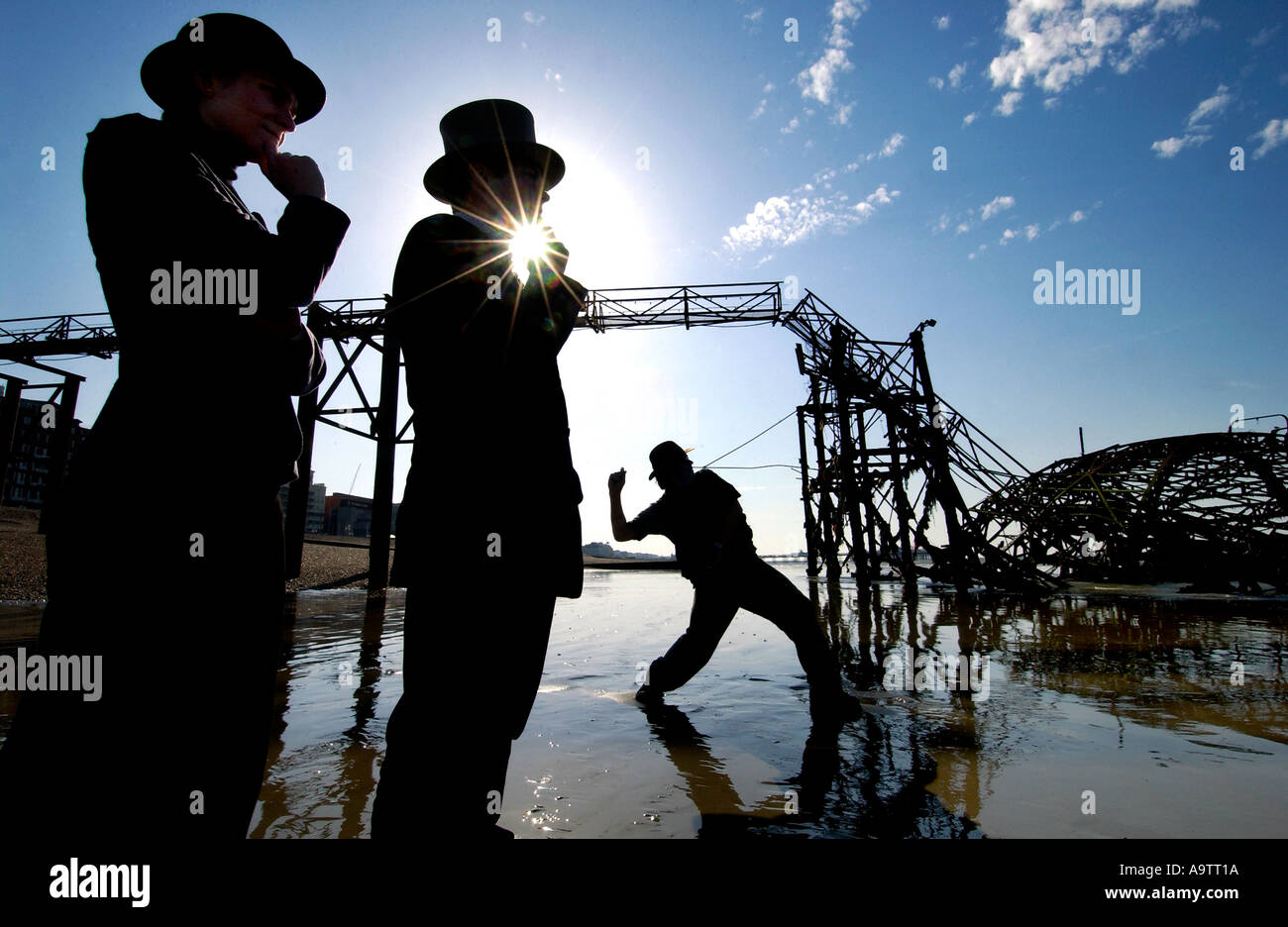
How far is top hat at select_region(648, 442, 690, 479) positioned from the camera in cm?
442

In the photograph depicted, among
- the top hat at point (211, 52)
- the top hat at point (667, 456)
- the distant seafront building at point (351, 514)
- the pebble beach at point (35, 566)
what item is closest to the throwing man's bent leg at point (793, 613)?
the top hat at point (667, 456)

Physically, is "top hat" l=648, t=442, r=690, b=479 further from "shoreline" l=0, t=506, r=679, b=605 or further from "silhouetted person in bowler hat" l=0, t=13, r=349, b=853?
"silhouetted person in bowler hat" l=0, t=13, r=349, b=853

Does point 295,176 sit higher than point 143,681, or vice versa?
point 295,176

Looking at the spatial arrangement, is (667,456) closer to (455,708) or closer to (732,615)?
(732,615)

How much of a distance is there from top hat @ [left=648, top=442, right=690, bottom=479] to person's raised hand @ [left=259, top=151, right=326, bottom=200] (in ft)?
10.6

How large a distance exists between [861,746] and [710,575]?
1.37 metres

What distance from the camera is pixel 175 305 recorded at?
111 cm

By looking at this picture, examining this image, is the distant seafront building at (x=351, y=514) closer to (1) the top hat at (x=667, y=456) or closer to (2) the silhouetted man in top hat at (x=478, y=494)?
(1) the top hat at (x=667, y=456)

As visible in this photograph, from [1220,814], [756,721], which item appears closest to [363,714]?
[756,721]

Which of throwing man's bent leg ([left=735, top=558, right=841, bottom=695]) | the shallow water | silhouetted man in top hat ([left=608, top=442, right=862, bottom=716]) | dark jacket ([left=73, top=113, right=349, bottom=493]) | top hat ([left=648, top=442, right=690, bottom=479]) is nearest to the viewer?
dark jacket ([left=73, top=113, right=349, bottom=493])

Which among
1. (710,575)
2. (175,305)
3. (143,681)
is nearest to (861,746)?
(710,575)

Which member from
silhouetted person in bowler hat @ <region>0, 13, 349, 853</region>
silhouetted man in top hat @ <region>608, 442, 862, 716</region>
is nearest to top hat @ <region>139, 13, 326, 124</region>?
silhouetted person in bowler hat @ <region>0, 13, 349, 853</region>

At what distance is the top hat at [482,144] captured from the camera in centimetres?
173
